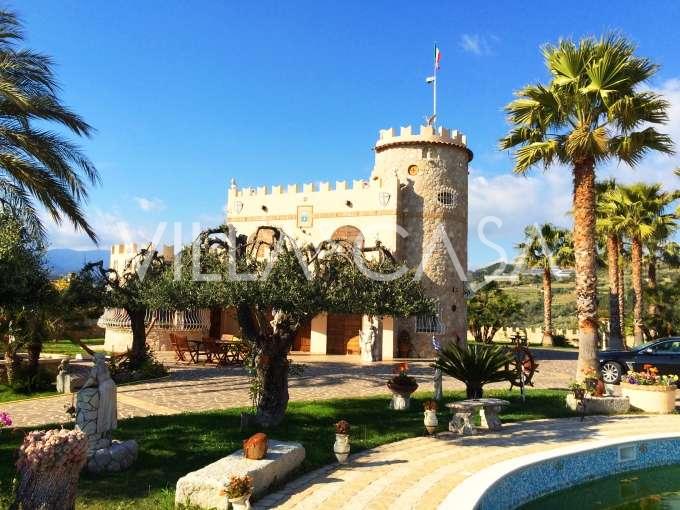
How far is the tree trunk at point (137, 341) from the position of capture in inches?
675

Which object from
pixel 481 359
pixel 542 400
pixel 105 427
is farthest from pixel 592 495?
pixel 105 427

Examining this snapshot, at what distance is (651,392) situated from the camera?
503 inches

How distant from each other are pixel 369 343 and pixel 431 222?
644cm

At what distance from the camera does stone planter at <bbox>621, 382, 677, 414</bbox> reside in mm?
12664

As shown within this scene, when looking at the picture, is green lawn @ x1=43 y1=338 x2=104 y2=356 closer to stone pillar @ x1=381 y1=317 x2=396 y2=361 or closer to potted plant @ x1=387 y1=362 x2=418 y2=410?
stone pillar @ x1=381 y1=317 x2=396 y2=361

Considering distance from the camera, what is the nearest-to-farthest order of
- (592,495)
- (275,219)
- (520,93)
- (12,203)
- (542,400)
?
(592,495) → (12,203) → (542,400) → (520,93) → (275,219)

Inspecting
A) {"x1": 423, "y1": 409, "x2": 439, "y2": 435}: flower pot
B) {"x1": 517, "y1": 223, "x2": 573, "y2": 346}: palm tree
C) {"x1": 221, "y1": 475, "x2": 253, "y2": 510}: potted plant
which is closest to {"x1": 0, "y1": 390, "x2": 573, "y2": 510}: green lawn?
{"x1": 423, "y1": 409, "x2": 439, "y2": 435}: flower pot

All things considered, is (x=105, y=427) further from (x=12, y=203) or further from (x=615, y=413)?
(x=615, y=413)

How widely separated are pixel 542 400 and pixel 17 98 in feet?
41.8

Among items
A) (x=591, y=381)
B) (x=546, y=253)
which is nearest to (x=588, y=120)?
(x=591, y=381)

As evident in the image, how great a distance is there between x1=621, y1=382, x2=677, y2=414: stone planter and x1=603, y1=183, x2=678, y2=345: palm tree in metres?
11.8

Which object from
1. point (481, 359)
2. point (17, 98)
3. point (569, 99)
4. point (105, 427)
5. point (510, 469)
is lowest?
point (510, 469)

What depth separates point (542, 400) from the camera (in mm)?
13422

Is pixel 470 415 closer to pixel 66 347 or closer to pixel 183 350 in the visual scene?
pixel 183 350
